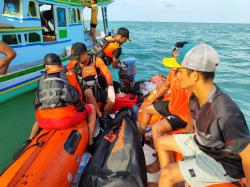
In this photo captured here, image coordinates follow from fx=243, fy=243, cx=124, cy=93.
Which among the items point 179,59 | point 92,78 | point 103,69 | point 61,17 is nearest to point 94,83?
point 92,78

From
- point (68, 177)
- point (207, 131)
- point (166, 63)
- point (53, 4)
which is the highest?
point (53, 4)

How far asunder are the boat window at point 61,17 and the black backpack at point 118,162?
7063mm

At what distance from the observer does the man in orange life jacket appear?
14.5 ft

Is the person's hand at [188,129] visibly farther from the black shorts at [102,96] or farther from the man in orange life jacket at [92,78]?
the black shorts at [102,96]

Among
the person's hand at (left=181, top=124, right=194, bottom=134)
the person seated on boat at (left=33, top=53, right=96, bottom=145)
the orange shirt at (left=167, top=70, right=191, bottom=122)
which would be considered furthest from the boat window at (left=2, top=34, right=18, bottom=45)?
the person's hand at (left=181, top=124, right=194, bottom=134)

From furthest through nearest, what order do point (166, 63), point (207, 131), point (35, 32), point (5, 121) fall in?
point (35, 32) → point (5, 121) → point (166, 63) → point (207, 131)

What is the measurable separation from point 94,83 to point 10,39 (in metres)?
3.58

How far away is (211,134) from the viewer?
1979mm

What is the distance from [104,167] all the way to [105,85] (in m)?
2.58

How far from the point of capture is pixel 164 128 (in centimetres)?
330

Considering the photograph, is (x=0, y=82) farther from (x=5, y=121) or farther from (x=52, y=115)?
(x=52, y=115)

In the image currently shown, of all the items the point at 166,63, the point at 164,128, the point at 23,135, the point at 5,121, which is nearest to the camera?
the point at 166,63

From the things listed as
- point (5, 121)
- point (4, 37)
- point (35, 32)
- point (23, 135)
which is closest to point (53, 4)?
point (35, 32)

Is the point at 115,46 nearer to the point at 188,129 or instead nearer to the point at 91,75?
the point at 91,75
